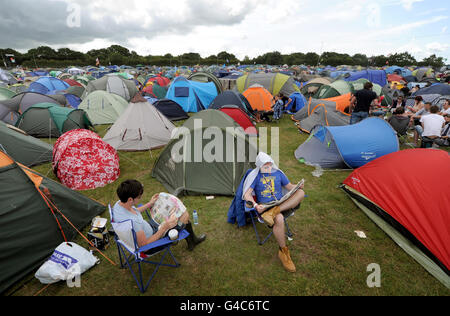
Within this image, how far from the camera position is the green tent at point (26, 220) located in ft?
10.9

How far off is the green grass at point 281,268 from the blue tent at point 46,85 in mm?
19257

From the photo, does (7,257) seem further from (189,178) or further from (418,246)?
(418,246)

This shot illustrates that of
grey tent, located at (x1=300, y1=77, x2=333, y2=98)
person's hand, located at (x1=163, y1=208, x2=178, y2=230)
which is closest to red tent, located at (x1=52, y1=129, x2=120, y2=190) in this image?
person's hand, located at (x1=163, y1=208, x2=178, y2=230)

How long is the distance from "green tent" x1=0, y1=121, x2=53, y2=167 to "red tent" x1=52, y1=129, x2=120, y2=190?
1.47m

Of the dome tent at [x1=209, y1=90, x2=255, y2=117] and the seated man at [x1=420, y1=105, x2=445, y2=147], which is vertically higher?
the dome tent at [x1=209, y1=90, x2=255, y2=117]

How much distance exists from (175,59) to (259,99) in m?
89.4

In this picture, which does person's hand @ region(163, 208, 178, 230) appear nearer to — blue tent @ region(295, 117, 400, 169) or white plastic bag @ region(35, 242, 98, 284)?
white plastic bag @ region(35, 242, 98, 284)

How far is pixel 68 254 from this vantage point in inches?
139

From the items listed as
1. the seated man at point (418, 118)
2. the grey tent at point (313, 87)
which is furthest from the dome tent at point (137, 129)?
the grey tent at point (313, 87)

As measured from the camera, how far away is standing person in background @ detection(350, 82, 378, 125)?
8.00 m

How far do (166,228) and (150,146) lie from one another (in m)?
6.09

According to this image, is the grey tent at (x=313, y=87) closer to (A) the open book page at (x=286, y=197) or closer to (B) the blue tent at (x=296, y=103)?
(B) the blue tent at (x=296, y=103)

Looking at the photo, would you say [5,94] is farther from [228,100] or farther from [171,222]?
[171,222]
